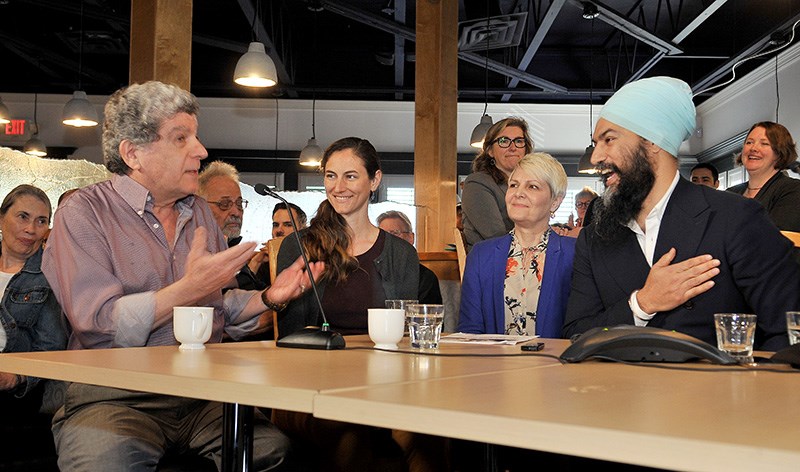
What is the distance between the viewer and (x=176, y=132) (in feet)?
7.88

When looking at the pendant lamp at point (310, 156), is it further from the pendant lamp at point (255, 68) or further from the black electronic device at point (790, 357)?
the black electronic device at point (790, 357)

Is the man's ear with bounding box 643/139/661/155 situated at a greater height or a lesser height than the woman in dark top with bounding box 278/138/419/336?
greater

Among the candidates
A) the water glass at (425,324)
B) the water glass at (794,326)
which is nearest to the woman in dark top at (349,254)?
the water glass at (425,324)

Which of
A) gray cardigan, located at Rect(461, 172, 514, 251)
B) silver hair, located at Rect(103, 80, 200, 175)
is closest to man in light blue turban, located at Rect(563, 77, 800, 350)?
silver hair, located at Rect(103, 80, 200, 175)

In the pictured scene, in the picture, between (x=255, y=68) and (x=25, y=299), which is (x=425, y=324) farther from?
(x=255, y=68)

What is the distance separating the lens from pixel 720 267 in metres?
2.17

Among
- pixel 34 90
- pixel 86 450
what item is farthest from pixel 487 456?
pixel 34 90

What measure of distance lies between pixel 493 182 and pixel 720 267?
2076 mm

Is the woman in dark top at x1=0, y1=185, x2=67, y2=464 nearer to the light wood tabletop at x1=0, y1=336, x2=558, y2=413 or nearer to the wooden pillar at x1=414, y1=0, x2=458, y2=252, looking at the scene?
the light wood tabletop at x1=0, y1=336, x2=558, y2=413

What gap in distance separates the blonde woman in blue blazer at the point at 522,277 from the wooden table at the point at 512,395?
4.35 feet

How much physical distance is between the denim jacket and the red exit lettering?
9.85m

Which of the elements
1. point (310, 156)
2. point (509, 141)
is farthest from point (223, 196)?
point (310, 156)

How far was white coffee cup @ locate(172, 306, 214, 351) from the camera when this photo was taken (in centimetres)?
179

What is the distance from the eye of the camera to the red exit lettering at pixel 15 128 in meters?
11.8
